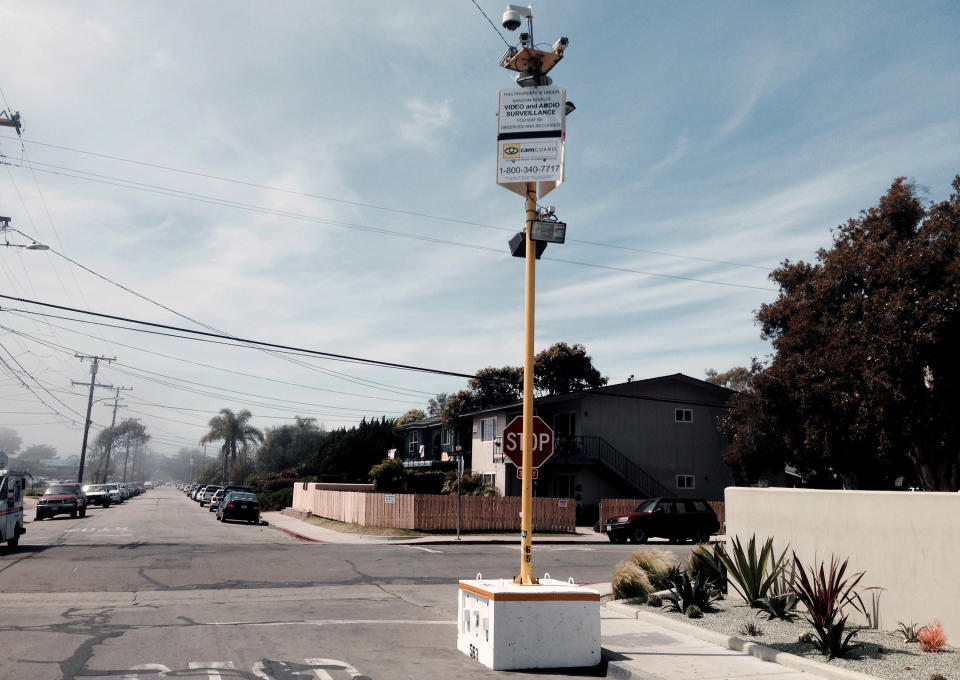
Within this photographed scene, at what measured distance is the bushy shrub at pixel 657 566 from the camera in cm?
1198

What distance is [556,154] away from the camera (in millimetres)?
9305

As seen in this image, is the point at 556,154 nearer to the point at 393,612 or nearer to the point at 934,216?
the point at 393,612

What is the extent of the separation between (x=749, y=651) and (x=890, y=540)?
2.35 m

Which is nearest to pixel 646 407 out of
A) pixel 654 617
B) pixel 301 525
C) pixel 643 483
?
pixel 643 483

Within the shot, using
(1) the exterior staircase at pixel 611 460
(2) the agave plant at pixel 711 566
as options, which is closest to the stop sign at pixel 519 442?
(2) the agave plant at pixel 711 566

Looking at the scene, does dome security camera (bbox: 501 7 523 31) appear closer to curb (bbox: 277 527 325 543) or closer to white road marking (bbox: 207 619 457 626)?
white road marking (bbox: 207 619 457 626)

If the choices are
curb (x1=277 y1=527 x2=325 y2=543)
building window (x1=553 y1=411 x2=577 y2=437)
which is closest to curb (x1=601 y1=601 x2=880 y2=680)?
curb (x1=277 y1=527 x2=325 y2=543)

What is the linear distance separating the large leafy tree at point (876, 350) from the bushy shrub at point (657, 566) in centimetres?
1430

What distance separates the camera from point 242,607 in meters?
11.7

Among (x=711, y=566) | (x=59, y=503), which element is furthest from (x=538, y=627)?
(x=59, y=503)

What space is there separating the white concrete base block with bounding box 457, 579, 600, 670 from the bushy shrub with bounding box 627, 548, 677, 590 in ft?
13.2

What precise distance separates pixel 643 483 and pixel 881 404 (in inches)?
609

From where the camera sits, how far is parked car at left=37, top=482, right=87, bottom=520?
3756 cm

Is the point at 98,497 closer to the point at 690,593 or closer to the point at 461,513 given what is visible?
the point at 461,513
